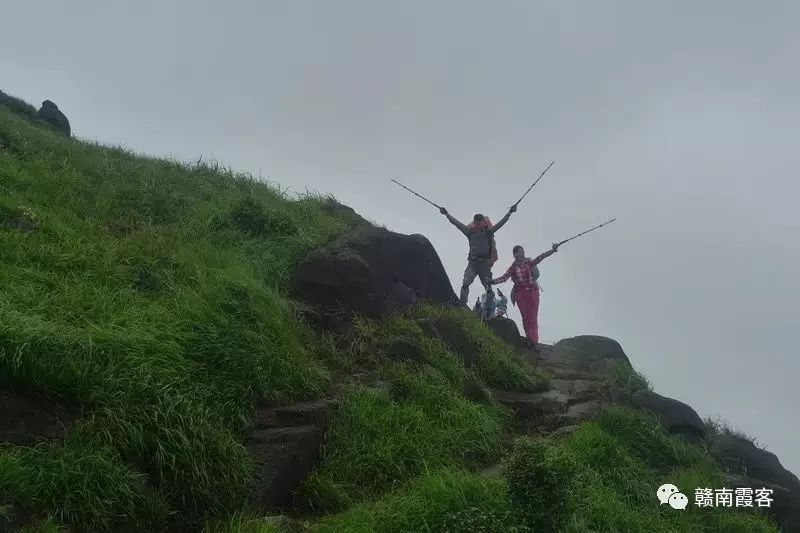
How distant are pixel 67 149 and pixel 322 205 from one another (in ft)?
16.0

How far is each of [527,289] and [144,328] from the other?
328 inches

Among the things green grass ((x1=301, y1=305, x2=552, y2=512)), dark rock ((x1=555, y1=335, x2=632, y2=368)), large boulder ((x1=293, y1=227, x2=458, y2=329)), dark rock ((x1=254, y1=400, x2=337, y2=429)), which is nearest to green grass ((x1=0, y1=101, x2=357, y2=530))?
dark rock ((x1=254, y1=400, x2=337, y2=429))

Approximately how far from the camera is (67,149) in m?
13.3

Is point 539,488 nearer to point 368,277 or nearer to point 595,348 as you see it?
point 368,277

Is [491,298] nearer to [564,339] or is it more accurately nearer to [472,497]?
[564,339]

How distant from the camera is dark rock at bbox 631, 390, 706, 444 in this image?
1012 centimetres

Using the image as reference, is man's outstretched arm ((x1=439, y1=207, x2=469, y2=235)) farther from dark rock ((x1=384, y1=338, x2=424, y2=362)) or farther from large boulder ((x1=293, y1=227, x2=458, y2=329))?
dark rock ((x1=384, y1=338, x2=424, y2=362))

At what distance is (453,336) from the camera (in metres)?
10.3

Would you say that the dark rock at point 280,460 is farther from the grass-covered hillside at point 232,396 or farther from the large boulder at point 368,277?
the large boulder at point 368,277

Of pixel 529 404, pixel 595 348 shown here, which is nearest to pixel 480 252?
pixel 595 348

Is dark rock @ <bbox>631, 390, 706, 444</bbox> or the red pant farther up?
the red pant

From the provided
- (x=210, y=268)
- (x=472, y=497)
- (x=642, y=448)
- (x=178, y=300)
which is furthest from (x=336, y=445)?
(x=642, y=448)

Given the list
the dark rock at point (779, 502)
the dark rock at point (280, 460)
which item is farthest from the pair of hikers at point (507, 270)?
the dark rock at point (280, 460)

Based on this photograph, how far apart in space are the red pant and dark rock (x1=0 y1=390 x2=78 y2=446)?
939cm
